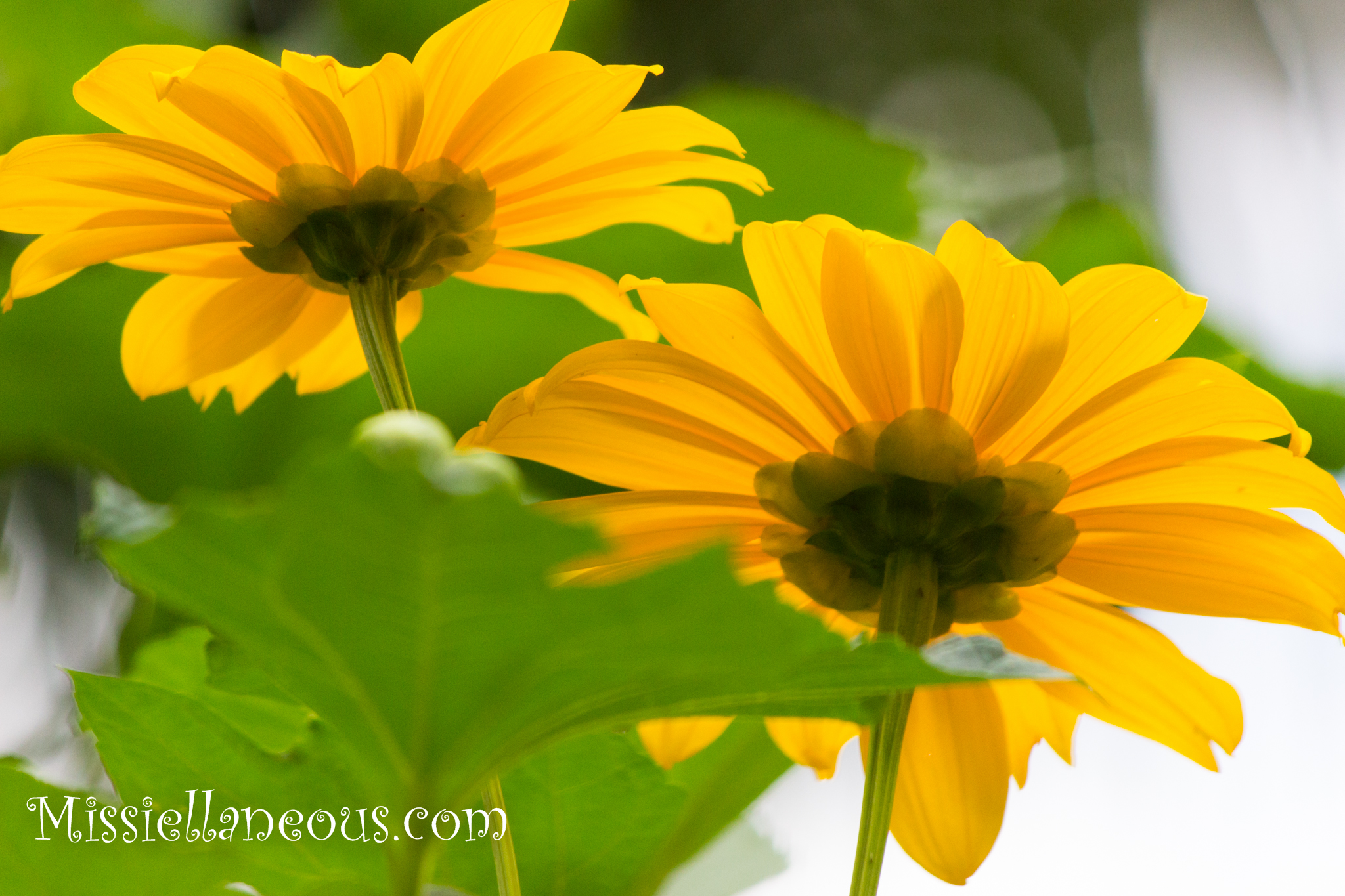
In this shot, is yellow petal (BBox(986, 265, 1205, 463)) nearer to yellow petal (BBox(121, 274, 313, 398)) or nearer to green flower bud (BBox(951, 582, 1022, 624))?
green flower bud (BBox(951, 582, 1022, 624))

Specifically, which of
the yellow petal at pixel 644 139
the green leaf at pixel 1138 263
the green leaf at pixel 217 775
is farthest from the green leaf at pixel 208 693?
the green leaf at pixel 1138 263

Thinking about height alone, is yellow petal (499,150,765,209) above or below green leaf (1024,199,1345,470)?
below

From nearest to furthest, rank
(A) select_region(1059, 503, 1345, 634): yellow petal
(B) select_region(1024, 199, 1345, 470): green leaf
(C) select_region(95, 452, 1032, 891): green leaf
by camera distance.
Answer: (C) select_region(95, 452, 1032, 891): green leaf < (A) select_region(1059, 503, 1345, 634): yellow petal < (B) select_region(1024, 199, 1345, 470): green leaf

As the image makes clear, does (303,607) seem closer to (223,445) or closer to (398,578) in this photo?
(398,578)

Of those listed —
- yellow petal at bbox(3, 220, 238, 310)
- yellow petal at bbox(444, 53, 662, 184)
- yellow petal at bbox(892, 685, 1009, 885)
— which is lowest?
yellow petal at bbox(892, 685, 1009, 885)

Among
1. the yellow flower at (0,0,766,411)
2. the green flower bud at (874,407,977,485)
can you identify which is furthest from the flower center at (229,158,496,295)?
the green flower bud at (874,407,977,485)

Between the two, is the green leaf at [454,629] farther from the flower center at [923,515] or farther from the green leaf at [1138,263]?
the green leaf at [1138,263]

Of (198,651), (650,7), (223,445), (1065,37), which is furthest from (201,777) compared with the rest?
(1065,37)

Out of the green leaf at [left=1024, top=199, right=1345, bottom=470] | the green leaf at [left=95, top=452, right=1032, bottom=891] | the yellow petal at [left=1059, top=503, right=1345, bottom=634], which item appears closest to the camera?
the green leaf at [left=95, top=452, right=1032, bottom=891]
